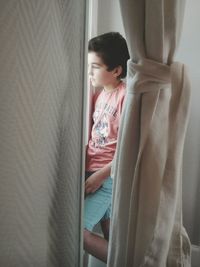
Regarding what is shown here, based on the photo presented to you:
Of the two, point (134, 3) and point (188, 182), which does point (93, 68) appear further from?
point (188, 182)

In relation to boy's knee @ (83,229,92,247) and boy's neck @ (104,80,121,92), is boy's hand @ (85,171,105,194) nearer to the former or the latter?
boy's knee @ (83,229,92,247)

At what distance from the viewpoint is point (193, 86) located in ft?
4.15

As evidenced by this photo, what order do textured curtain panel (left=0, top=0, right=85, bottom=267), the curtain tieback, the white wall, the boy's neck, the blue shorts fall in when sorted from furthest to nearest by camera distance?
1. the white wall
2. the boy's neck
3. the blue shorts
4. the curtain tieback
5. textured curtain panel (left=0, top=0, right=85, bottom=267)

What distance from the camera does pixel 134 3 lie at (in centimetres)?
53

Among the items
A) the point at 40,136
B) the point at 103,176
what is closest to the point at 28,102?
the point at 40,136

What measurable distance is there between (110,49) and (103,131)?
0.34m

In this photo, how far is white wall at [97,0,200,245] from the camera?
1213mm

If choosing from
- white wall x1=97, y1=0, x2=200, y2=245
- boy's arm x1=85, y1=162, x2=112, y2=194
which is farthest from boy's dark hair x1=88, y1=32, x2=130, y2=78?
boy's arm x1=85, y1=162, x2=112, y2=194

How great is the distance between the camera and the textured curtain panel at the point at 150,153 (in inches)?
23.2

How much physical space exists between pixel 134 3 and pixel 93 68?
1.81 feet

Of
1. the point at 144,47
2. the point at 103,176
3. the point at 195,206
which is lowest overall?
the point at 195,206

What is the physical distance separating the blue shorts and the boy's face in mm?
414

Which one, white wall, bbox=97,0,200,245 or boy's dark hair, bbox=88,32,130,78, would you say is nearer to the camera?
boy's dark hair, bbox=88,32,130,78

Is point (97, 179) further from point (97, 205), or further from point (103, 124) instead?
point (103, 124)
